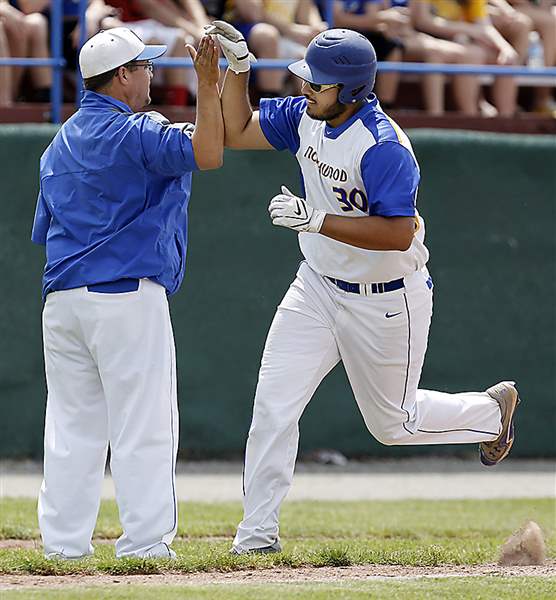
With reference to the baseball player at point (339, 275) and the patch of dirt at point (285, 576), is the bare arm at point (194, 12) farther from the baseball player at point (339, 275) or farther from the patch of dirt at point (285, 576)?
the patch of dirt at point (285, 576)

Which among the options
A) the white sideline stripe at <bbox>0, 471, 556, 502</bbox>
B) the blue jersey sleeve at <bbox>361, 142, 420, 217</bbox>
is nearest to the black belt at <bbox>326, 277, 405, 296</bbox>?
the blue jersey sleeve at <bbox>361, 142, 420, 217</bbox>

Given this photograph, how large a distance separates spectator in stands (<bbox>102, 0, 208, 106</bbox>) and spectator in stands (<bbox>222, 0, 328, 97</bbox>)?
0.34 m

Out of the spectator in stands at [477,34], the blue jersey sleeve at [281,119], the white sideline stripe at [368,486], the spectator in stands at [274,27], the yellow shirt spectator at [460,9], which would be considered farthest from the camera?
the yellow shirt spectator at [460,9]

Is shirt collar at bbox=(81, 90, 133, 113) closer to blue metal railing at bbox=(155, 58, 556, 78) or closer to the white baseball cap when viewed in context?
the white baseball cap

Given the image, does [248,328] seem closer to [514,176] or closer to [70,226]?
[514,176]

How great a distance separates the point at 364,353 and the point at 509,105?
16.6ft

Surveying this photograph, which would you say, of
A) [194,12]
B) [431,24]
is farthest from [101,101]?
[431,24]

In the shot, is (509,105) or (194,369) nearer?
(194,369)

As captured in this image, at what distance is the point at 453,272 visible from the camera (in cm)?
966

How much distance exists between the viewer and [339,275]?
568cm

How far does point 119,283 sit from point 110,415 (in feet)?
1.81

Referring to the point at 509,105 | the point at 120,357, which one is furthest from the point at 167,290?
the point at 509,105

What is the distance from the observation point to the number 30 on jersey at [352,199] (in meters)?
5.47

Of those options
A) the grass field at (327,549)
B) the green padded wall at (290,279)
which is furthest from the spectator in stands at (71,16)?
the grass field at (327,549)
